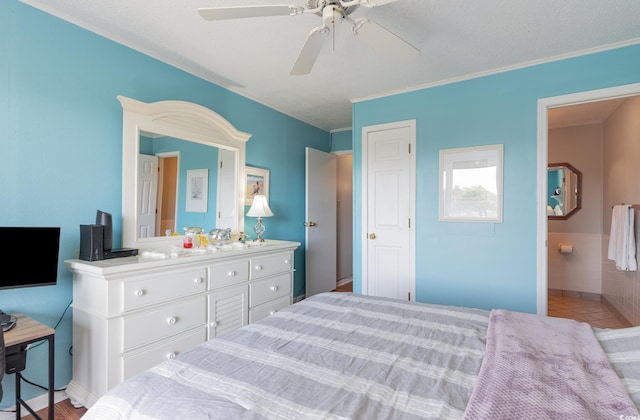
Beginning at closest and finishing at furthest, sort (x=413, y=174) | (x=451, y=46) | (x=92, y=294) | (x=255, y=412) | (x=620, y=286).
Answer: (x=255, y=412) → (x=92, y=294) → (x=451, y=46) → (x=413, y=174) → (x=620, y=286)

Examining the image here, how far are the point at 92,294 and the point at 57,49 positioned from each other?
1.52 m

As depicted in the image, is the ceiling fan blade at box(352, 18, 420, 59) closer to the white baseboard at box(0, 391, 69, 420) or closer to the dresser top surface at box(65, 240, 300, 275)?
the dresser top surface at box(65, 240, 300, 275)

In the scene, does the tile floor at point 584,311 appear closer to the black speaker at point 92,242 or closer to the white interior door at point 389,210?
the white interior door at point 389,210

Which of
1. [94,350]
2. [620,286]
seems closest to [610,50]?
[620,286]

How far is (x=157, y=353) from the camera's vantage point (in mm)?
1920

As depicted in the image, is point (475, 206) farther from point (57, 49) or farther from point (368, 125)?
point (57, 49)

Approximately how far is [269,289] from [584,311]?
3699 millimetres

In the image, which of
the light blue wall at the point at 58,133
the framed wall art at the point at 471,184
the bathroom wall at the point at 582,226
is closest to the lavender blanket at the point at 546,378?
the framed wall art at the point at 471,184

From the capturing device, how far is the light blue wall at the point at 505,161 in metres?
2.49

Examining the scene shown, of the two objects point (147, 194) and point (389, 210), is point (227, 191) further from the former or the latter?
point (389, 210)

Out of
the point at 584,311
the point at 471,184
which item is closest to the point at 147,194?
the point at 471,184

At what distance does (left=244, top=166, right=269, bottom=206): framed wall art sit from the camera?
129 inches

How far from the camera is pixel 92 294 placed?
5.83 feet

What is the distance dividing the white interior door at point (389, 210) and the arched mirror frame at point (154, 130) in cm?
152
